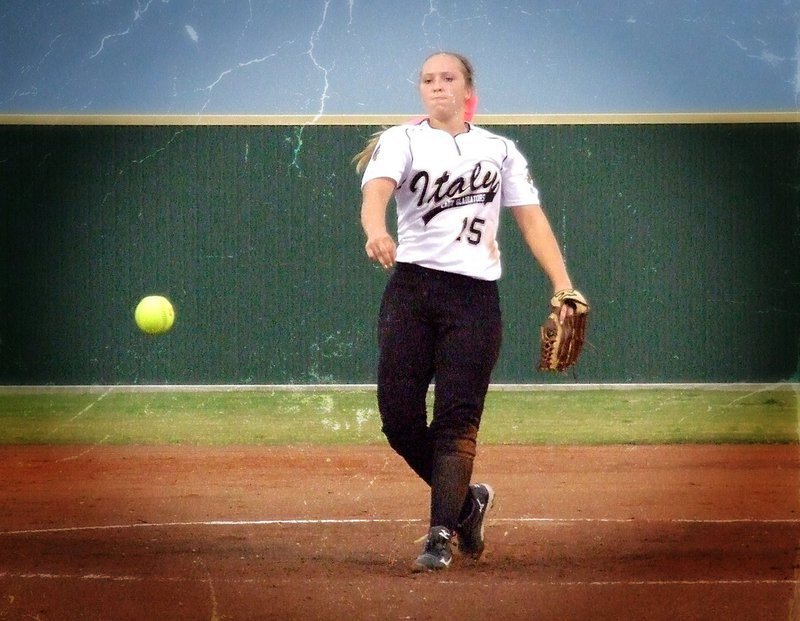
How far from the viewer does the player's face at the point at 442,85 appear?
3.95 meters

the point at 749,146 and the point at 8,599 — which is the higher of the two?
the point at 749,146

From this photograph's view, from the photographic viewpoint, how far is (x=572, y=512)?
5.51m

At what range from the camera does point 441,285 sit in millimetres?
3918

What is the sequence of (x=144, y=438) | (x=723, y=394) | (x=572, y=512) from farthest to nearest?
(x=723, y=394), (x=144, y=438), (x=572, y=512)

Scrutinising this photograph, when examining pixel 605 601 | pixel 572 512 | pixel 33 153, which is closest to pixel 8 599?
pixel 605 601

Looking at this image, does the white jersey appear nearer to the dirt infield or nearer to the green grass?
the dirt infield

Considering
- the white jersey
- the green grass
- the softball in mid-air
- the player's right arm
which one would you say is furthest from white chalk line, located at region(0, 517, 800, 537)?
the softball in mid-air

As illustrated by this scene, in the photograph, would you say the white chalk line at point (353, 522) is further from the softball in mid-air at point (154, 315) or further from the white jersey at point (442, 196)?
the softball in mid-air at point (154, 315)

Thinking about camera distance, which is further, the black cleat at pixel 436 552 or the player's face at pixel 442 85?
the player's face at pixel 442 85

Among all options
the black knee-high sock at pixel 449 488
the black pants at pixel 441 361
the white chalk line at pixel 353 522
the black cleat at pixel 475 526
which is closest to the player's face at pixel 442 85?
the black pants at pixel 441 361

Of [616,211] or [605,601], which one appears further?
[616,211]

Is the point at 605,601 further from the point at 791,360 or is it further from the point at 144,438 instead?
the point at 791,360

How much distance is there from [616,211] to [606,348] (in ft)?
4.26

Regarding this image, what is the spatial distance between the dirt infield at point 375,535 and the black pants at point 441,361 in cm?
39
